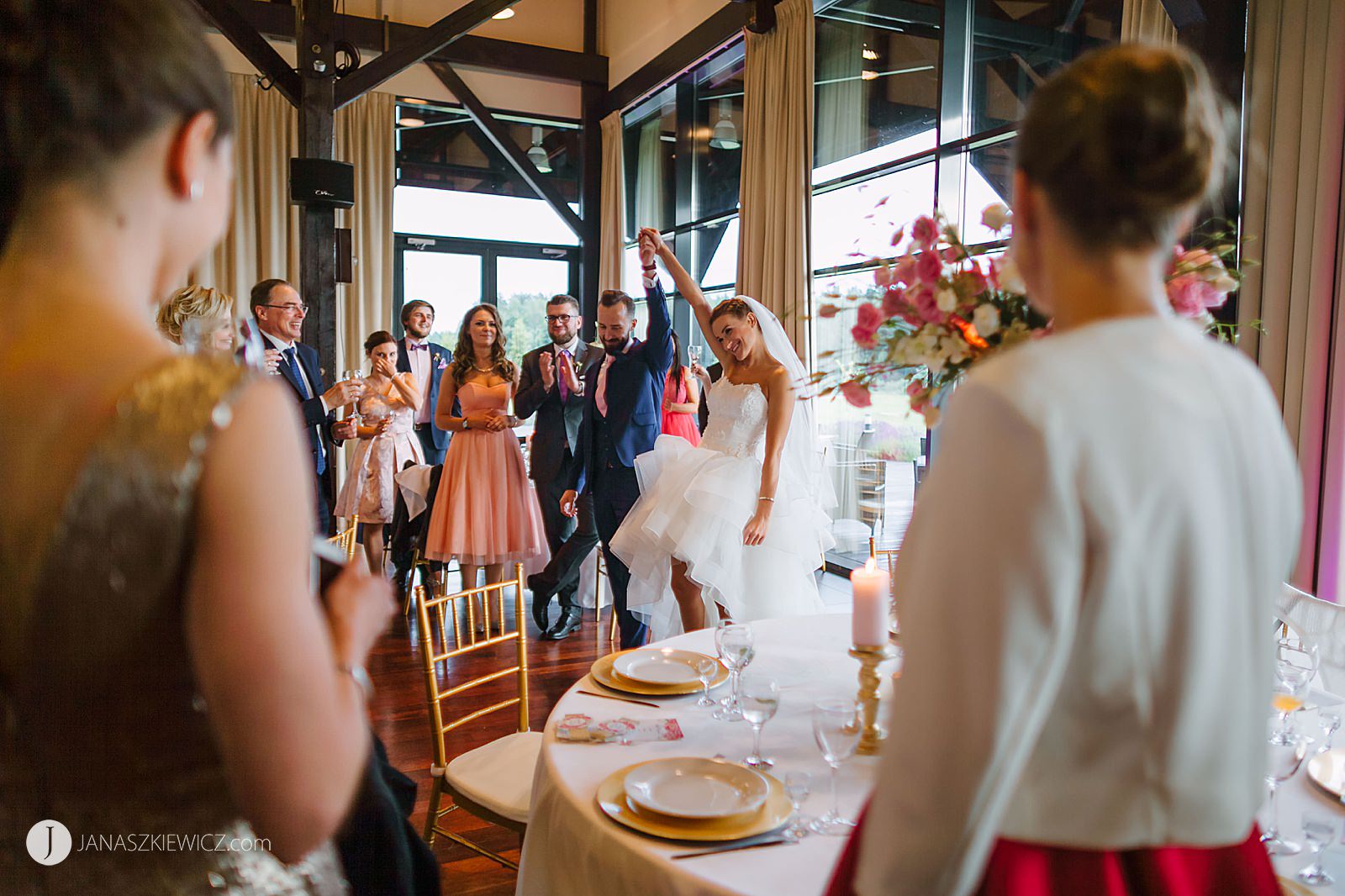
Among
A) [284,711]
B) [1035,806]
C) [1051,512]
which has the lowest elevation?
[1035,806]

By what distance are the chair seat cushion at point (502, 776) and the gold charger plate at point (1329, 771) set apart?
1.32 meters

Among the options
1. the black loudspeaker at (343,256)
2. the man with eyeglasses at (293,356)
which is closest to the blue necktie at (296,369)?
the man with eyeglasses at (293,356)

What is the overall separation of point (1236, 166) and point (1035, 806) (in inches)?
121

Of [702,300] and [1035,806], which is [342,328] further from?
[1035,806]

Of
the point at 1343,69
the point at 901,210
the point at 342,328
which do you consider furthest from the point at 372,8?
the point at 1343,69

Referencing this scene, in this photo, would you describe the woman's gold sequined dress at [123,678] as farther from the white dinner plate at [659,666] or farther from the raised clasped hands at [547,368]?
the raised clasped hands at [547,368]

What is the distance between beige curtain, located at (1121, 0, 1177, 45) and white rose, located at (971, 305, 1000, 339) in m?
2.55

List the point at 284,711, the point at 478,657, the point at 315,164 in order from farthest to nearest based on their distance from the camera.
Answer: the point at 315,164 → the point at 478,657 → the point at 284,711

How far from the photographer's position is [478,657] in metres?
4.42

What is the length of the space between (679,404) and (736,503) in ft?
6.38

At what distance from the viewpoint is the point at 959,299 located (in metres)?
1.39

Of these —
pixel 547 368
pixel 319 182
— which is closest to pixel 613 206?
pixel 319 182

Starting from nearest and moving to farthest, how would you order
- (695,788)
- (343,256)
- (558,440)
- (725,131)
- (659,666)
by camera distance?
(695,788) < (659,666) < (558,440) < (343,256) < (725,131)

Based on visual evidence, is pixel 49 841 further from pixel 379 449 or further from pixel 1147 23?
pixel 379 449
